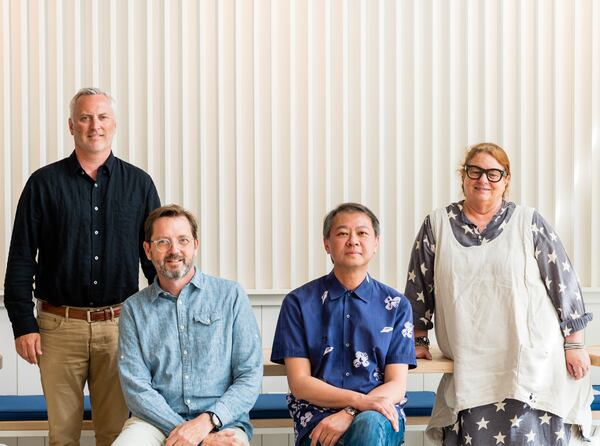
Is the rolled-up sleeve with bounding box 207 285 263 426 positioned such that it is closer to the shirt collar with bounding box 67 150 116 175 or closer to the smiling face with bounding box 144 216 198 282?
the smiling face with bounding box 144 216 198 282

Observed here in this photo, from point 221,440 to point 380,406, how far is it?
0.52 meters

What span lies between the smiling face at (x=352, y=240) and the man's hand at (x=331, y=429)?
50 cm

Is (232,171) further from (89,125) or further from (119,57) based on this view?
(89,125)

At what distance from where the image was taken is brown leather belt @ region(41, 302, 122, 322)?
3.46m

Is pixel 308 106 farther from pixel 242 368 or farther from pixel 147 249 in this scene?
pixel 242 368

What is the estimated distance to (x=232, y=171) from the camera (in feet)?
15.2

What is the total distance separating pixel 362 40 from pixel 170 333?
6.60 ft

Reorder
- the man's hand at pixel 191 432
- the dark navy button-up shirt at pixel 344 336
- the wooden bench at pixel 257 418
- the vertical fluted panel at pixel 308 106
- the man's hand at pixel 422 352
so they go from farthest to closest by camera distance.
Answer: the vertical fluted panel at pixel 308 106 → the wooden bench at pixel 257 418 → the man's hand at pixel 422 352 → the dark navy button-up shirt at pixel 344 336 → the man's hand at pixel 191 432

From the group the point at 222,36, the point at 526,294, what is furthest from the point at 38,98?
the point at 526,294

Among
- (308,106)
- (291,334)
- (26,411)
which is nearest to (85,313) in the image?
(291,334)

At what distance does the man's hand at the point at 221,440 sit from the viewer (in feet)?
10.1

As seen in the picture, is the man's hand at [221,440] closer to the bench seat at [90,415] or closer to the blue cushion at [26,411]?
the bench seat at [90,415]

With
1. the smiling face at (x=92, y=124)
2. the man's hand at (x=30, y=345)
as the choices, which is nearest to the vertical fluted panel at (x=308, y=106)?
the smiling face at (x=92, y=124)

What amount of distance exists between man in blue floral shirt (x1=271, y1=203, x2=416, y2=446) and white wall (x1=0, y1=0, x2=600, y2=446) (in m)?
1.29
